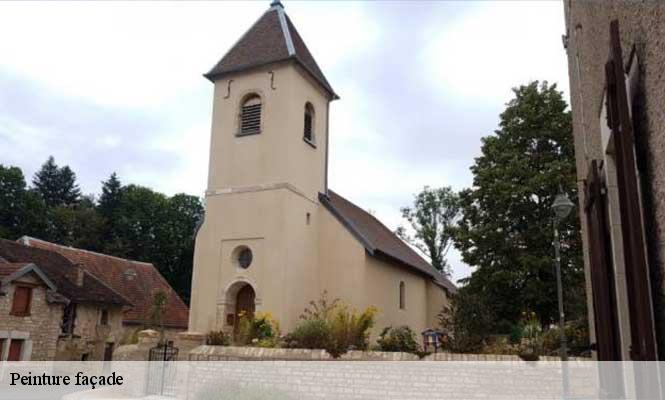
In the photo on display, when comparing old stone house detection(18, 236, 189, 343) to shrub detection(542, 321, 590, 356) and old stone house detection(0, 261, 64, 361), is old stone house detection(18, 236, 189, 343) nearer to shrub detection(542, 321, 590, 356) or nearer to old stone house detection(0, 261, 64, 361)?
old stone house detection(0, 261, 64, 361)

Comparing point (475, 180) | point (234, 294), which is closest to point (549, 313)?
point (475, 180)

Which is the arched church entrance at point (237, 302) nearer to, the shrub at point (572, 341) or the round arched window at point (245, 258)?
the round arched window at point (245, 258)

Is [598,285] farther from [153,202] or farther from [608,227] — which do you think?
[153,202]

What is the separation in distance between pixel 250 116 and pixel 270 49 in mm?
2632

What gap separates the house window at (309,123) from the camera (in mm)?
19966

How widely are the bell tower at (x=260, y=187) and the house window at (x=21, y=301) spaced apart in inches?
404

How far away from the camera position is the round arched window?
17.8 m

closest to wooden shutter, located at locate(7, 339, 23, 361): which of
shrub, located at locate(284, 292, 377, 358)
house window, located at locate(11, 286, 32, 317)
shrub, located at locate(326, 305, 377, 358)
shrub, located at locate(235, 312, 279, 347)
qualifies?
house window, located at locate(11, 286, 32, 317)

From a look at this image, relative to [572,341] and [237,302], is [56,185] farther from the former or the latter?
[572,341]

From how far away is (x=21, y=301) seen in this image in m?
23.3

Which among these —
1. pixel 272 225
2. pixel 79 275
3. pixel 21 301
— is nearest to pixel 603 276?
pixel 272 225

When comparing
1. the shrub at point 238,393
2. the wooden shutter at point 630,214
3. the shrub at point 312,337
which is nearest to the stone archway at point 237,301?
the shrub at point 312,337

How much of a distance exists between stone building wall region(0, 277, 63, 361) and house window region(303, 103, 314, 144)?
1436cm

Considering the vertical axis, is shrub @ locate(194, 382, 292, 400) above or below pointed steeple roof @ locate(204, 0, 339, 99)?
below
